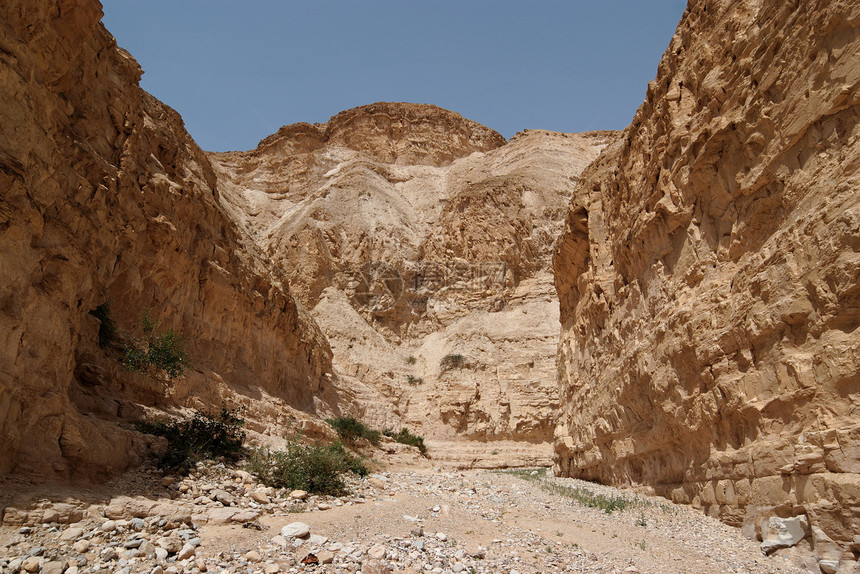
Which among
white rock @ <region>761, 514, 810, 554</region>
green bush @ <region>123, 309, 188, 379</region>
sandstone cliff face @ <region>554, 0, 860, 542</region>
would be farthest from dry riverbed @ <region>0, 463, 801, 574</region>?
green bush @ <region>123, 309, 188, 379</region>

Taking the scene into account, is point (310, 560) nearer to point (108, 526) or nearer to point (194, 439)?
point (108, 526)

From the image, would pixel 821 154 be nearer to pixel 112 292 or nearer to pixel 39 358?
pixel 39 358

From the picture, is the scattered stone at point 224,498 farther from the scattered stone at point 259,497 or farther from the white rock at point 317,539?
the white rock at point 317,539

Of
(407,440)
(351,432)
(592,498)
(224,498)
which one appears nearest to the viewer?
(224,498)

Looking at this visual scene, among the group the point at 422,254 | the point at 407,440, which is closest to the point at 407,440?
the point at 407,440

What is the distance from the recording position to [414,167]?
6078cm

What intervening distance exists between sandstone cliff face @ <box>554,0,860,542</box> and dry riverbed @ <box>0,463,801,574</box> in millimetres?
1044

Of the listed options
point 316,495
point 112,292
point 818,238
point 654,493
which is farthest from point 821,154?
point 112,292

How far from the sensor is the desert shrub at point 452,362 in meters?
34.9

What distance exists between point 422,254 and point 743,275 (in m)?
38.3

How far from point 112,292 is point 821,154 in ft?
48.2

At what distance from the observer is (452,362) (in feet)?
115

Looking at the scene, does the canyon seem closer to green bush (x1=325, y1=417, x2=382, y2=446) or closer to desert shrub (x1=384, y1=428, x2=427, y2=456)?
green bush (x1=325, y1=417, x2=382, y2=446)

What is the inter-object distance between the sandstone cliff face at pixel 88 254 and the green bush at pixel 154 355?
307 mm
